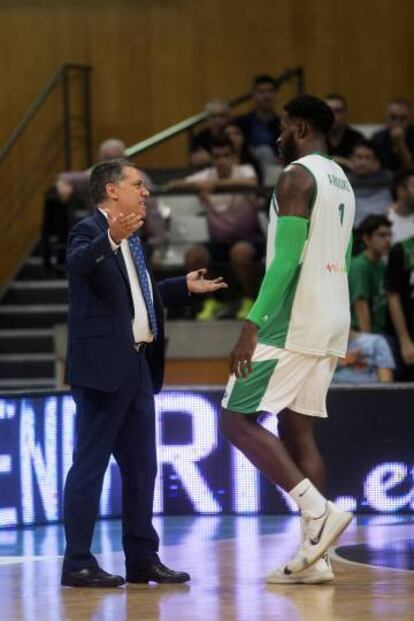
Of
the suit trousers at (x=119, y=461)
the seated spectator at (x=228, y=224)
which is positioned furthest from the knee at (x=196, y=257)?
the suit trousers at (x=119, y=461)

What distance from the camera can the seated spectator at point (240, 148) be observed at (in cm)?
1544

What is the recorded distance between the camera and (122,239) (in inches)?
297

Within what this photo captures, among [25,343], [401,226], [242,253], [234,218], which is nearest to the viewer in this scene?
[401,226]

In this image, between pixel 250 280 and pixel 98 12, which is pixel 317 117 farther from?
pixel 98 12

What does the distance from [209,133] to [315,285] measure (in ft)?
28.8

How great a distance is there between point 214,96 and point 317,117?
10.3 metres

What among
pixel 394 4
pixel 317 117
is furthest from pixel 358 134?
pixel 317 117

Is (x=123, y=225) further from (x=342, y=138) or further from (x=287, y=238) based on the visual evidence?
(x=342, y=138)

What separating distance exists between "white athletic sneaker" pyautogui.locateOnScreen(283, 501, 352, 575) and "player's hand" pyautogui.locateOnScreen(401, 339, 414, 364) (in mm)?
4645

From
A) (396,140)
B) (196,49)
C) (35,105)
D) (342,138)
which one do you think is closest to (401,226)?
(396,140)

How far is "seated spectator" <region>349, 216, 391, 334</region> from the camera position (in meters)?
12.6

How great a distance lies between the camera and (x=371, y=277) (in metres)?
12.7

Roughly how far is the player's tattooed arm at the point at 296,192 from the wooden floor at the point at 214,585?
168 centimetres

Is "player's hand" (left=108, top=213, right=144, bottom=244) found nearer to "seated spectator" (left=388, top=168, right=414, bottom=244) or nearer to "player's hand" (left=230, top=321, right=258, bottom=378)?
"player's hand" (left=230, top=321, right=258, bottom=378)
